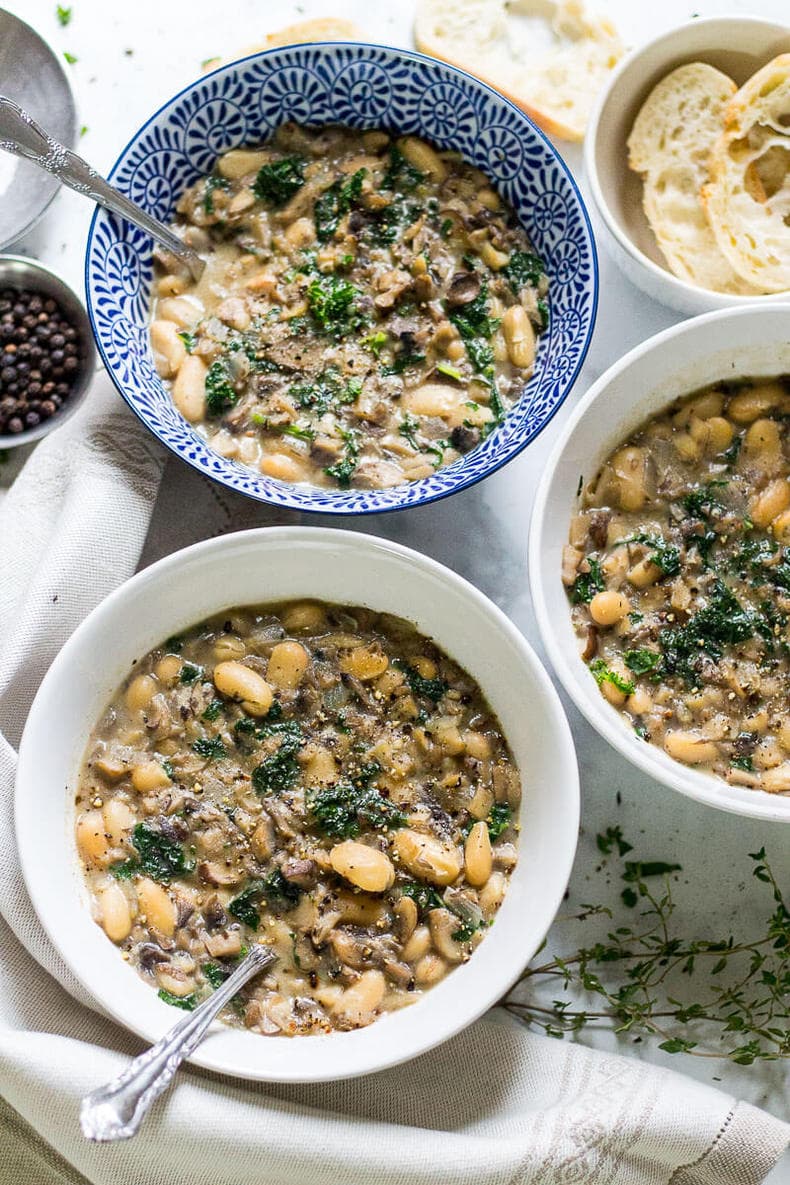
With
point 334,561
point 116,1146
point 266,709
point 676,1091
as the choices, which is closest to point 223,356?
point 334,561

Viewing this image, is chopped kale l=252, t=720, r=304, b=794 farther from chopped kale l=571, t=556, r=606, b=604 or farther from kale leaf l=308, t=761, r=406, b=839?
chopped kale l=571, t=556, r=606, b=604

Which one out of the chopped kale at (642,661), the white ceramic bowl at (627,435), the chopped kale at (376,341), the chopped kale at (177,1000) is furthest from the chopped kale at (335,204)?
the chopped kale at (177,1000)

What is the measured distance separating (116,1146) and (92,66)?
343 cm

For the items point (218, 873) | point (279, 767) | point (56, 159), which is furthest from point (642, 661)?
point (56, 159)

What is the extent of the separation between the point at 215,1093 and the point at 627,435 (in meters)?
2.26

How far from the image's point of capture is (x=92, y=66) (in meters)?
4.39

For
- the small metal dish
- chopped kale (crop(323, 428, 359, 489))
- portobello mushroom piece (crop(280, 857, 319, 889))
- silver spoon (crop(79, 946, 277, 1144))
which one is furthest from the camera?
the small metal dish

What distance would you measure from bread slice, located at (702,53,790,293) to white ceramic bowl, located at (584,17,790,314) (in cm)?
13

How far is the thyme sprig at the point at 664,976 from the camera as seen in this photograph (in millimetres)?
3908

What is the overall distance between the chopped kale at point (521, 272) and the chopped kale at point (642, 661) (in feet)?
3.91

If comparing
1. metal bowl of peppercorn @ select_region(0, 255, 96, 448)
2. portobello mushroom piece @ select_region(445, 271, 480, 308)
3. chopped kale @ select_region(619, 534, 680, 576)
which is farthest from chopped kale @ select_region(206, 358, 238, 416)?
chopped kale @ select_region(619, 534, 680, 576)

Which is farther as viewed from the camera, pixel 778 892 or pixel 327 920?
pixel 778 892

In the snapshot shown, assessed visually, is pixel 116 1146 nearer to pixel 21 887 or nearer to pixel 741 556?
pixel 21 887

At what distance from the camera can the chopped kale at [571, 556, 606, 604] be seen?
380 cm
